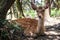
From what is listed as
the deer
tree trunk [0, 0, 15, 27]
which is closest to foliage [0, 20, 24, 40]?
tree trunk [0, 0, 15, 27]

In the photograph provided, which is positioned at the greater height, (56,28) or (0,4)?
(0,4)

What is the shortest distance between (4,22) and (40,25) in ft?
→ 6.14

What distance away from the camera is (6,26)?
571 centimetres

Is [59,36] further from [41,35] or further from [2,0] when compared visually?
[2,0]

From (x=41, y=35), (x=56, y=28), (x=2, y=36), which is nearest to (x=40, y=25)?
(x=41, y=35)

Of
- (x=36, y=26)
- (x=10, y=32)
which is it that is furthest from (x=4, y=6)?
(x=36, y=26)

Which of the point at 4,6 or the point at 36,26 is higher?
the point at 4,6

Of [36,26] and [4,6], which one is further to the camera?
[36,26]

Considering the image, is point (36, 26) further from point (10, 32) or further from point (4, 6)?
point (10, 32)

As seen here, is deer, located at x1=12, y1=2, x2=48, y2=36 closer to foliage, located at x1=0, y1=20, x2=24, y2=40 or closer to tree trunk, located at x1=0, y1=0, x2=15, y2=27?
tree trunk, located at x1=0, y1=0, x2=15, y2=27

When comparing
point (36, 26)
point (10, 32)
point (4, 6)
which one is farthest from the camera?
point (36, 26)

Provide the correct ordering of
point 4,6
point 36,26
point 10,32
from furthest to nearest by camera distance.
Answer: point 36,26 → point 4,6 → point 10,32

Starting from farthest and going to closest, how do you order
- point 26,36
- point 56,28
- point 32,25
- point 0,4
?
point 56,28 → point 32,25 → point 26,36 → point 0,4

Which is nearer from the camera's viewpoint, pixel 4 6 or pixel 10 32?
pixel 10 32
